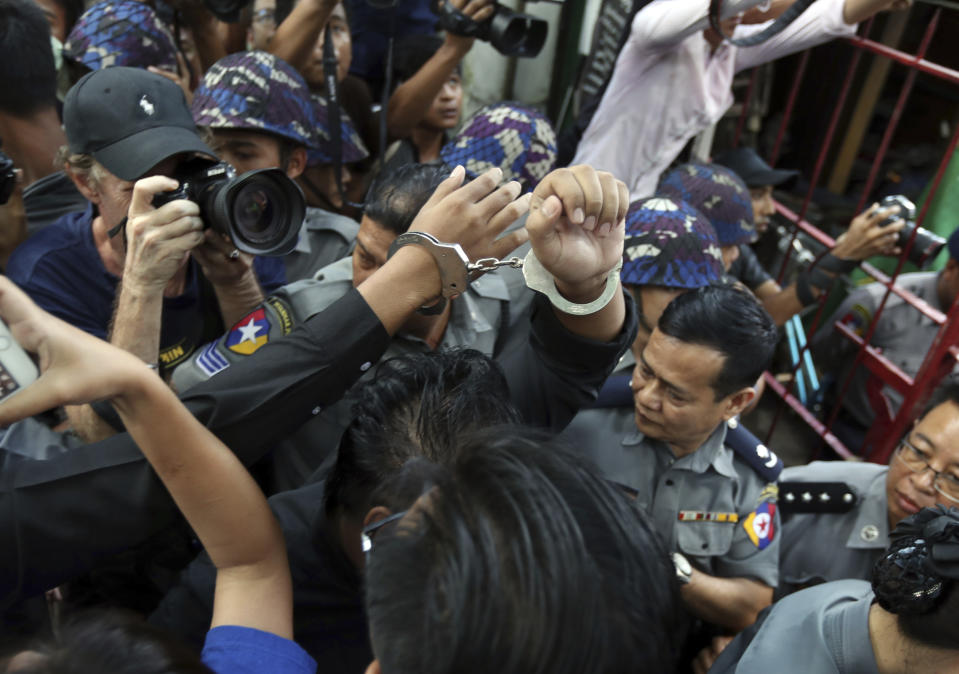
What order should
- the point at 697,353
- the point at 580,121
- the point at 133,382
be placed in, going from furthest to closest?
the point at 580,121 < the point at 697,353 < the point at 133,382

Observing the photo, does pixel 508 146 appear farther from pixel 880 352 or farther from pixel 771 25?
pixel 880 352

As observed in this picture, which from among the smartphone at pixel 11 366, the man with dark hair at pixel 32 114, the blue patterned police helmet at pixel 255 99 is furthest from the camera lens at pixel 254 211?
the man with dark hair at pixel 32 114

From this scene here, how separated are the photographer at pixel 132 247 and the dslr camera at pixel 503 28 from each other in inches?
45.2

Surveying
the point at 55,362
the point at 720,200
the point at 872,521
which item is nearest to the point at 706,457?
the point at 872,521

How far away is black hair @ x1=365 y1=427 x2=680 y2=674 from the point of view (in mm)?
667

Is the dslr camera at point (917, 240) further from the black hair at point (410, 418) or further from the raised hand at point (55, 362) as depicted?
the raised hand at point (55, 362)

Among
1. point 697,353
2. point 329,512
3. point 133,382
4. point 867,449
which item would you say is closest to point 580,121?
point 697,353

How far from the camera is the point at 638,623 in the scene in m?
0.71

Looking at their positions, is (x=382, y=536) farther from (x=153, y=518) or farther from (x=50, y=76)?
(x=50, y=76)

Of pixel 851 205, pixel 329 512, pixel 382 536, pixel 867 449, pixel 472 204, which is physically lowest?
pixel 867 449

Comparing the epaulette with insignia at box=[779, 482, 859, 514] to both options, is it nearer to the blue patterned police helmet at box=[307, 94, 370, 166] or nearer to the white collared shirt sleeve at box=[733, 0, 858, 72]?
the white collared shirt sleeve at box=[733, 0, 858, 72]

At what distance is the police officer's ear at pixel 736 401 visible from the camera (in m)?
1.69

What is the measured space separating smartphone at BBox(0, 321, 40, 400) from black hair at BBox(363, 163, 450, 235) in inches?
37.3

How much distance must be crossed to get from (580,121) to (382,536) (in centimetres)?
239
